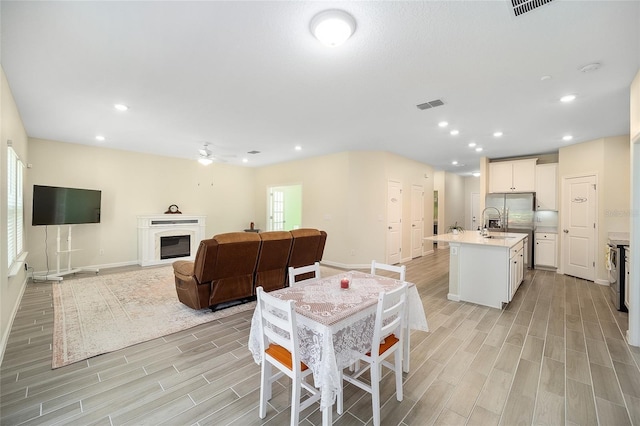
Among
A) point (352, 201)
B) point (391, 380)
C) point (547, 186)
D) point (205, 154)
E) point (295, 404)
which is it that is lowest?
point (391, 380)

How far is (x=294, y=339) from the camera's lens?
4.97ft

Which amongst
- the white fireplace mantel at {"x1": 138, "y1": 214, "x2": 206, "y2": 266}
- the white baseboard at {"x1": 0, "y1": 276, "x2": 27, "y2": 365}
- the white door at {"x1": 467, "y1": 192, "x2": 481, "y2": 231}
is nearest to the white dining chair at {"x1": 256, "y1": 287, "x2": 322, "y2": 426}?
the white baseboard at {"x1": 0, "y1": 276, "x2": 27, "y2": 365}

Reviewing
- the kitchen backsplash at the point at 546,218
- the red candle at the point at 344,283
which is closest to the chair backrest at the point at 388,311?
the red candle at the point at 344,283

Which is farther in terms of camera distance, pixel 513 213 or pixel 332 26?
pixel 513 213

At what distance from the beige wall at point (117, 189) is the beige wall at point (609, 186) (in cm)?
882

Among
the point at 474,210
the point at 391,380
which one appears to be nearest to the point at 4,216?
the point at 391,380

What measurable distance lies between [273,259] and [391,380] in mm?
2308

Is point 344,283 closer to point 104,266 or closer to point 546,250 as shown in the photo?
point 546,250

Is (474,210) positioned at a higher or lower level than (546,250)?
higher

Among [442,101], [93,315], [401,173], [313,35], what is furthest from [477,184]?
[93,315]

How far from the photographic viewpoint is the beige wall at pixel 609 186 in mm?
4766

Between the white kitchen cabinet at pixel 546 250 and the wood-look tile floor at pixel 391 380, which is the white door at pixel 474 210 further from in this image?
the wood-look tile floor at pixel 391 380

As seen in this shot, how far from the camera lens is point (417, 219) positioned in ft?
25.3

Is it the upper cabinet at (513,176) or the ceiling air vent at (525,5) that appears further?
the upper cabinet at (513,176)
